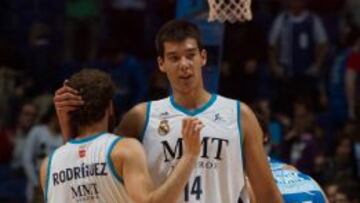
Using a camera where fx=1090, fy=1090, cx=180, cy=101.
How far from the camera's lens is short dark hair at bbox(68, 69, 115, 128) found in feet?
20.5

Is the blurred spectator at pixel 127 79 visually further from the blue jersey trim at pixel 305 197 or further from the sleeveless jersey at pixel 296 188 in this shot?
the blue jersey trim at pixel 305 197

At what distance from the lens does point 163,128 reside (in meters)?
6.71

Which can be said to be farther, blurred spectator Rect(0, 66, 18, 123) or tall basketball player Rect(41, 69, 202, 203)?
blurred spectator Rect(0, 66, 18, 123)

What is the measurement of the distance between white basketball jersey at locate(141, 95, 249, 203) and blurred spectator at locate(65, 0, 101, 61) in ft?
32.5

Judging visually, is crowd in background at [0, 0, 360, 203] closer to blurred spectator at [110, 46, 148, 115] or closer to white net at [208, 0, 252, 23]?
blurred spectator at [110, 46, 148, 115]

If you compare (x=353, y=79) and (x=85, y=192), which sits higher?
(x=85, y=192)

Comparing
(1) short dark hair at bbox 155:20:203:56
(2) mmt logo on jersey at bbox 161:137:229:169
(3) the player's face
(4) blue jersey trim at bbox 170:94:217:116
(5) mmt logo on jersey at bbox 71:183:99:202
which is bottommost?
(5) mmt logo on jersey at bbox 71:183:99:202

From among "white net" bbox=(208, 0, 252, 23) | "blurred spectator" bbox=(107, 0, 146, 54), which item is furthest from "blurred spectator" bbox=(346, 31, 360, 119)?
"white net" bbox=(208, 0, 252, 23)

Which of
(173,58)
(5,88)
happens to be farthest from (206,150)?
(5,88)

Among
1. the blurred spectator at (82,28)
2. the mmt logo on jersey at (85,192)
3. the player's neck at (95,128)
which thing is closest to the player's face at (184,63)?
the player's neck at (95,128)

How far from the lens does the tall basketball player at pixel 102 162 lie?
240 inches

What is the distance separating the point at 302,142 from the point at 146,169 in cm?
728

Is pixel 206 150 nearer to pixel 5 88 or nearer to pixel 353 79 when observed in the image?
pixel 353 79

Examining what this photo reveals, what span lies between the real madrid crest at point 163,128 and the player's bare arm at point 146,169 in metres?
0.50
